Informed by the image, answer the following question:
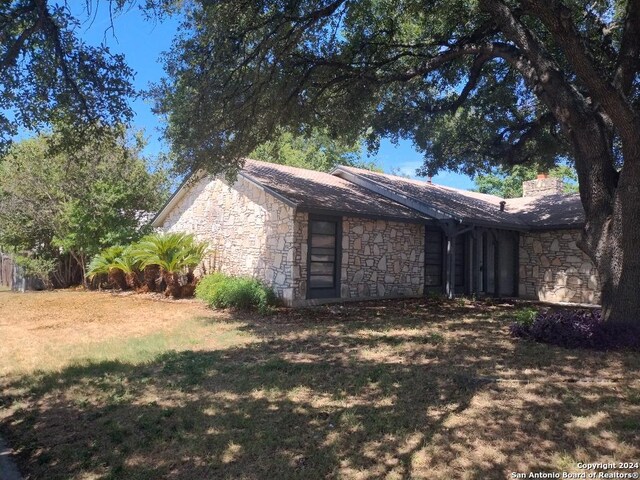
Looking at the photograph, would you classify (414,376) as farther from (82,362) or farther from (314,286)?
(314,286)

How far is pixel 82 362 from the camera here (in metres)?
6.98

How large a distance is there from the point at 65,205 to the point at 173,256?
251 inches

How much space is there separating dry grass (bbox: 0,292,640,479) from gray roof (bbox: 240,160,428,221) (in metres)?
4.54

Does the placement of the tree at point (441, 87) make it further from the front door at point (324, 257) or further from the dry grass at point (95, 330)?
the dry grass at point (95, 330)

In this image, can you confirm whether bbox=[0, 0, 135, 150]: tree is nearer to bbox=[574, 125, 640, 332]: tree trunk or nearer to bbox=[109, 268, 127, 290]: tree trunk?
bbox=[574, 125, 640, 332]: tree trunk

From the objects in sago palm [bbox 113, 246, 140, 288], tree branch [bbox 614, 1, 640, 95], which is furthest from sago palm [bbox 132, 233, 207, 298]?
tree branch [bbox 614, 1, 640, 95]

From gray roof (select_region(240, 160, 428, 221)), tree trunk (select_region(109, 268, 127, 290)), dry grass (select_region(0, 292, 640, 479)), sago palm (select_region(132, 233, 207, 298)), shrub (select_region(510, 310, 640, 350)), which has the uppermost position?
gray roof (select_region(240, 160, 428, 221))

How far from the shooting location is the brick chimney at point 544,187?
20758 millimetres

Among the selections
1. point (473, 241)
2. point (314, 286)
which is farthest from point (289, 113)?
point (473, 241)

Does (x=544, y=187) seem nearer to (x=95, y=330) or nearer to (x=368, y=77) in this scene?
(x=368, y=77)

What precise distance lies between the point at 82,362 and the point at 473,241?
1285 centimetres

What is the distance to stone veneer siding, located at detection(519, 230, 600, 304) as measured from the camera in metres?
14.8

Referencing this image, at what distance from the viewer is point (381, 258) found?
14242mm

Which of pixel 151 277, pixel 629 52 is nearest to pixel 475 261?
pixel 629 52
